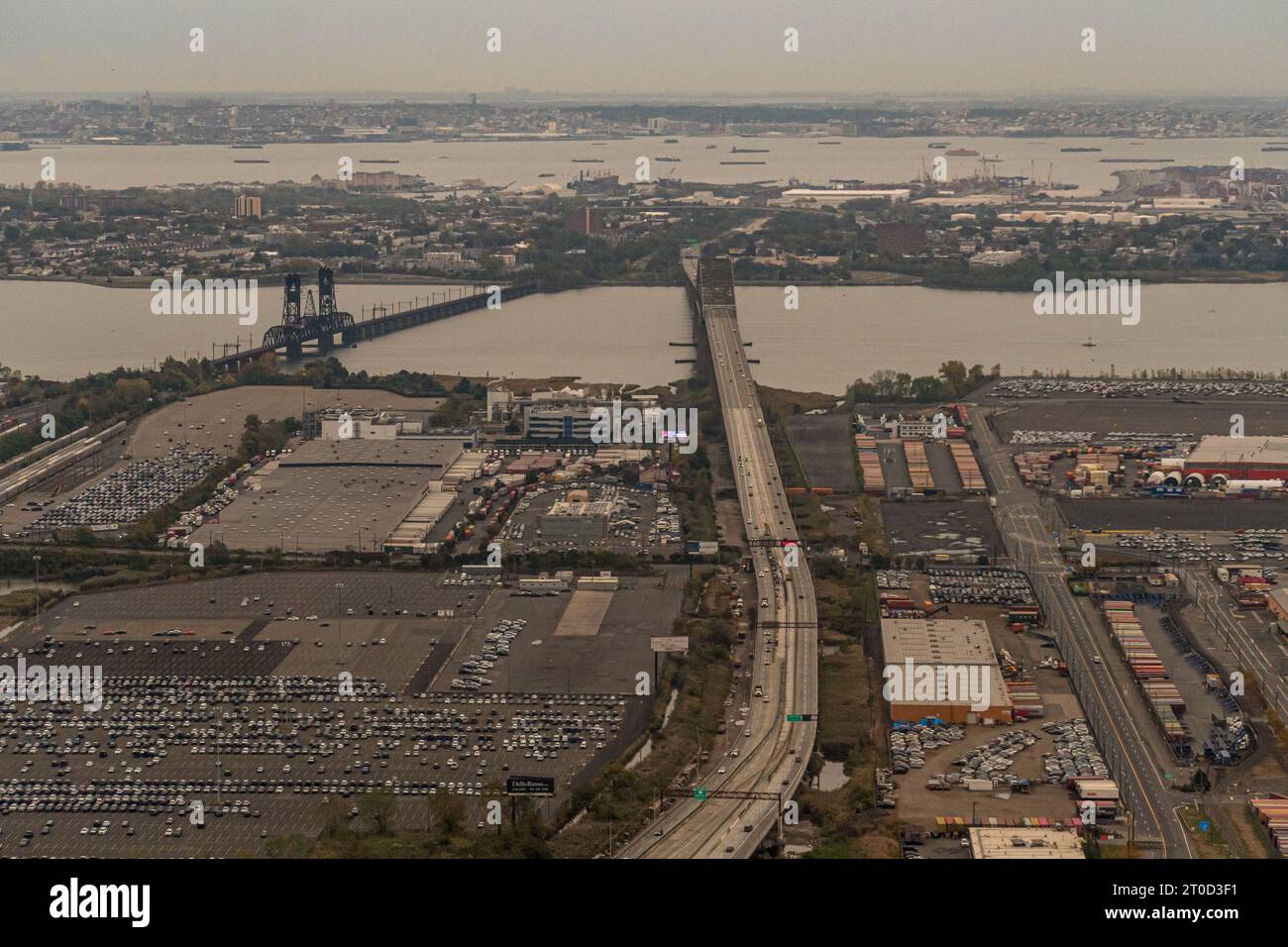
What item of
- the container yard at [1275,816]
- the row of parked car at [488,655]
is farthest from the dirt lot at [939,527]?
the container yard at [1275,816]

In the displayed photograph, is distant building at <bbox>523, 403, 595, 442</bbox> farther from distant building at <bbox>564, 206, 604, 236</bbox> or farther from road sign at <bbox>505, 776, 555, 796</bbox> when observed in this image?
distant building at <bbox>564, 206, 604, 236</bbox>

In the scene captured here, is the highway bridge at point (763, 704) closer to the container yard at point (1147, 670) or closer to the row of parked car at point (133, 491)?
the container yard at point (1147, 670)

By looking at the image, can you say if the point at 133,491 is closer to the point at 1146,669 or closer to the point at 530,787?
the point at 530,787

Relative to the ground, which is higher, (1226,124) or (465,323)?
(1226,124)

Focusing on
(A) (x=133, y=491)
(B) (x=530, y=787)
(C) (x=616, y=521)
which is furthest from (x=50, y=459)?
(B) (x=530, y=787)
